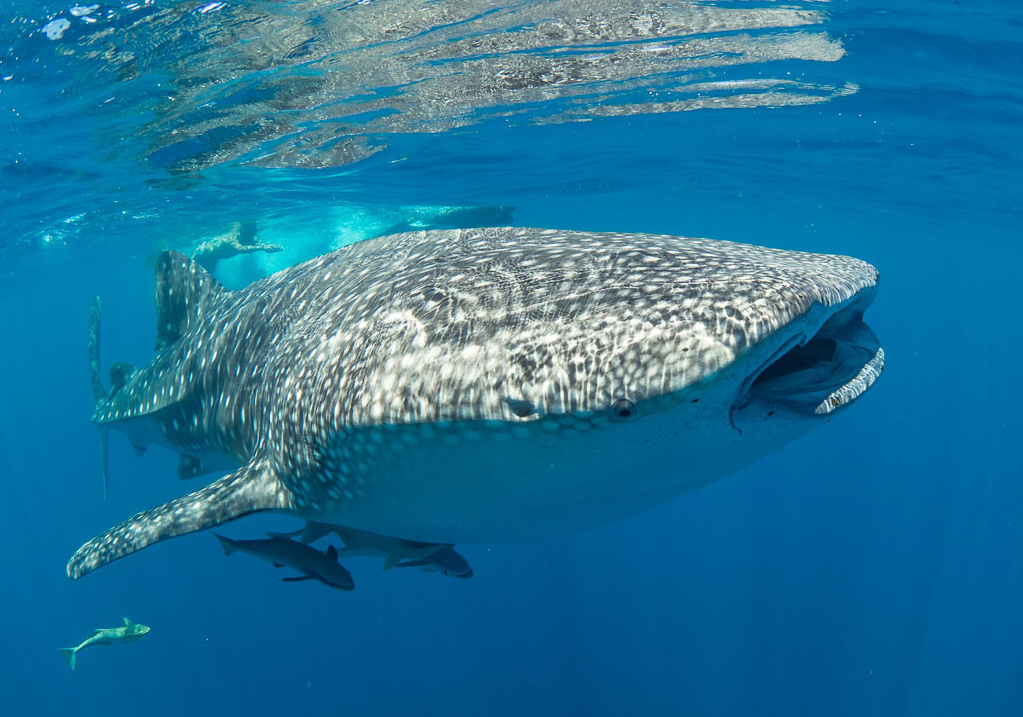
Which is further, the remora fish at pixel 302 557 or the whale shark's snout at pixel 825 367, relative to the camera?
the remora fish at pixel 302 557

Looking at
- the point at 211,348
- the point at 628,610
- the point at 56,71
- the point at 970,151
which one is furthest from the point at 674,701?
the point at 56,71

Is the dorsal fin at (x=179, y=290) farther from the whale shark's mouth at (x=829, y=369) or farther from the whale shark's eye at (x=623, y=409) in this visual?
the whale shark's mouth at (x=829, y=369)

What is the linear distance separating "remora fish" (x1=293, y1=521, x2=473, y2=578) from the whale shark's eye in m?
2.30

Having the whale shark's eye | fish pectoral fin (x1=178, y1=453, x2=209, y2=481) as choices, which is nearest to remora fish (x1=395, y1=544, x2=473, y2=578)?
the whale shark's eye

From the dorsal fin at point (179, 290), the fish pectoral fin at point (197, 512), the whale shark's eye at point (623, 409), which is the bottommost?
the fish pectoral fin at point (197, 512)

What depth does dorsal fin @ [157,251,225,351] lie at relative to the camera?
6578 mm

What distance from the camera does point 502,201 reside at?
24.2 metres

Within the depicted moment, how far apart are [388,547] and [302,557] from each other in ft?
2.15

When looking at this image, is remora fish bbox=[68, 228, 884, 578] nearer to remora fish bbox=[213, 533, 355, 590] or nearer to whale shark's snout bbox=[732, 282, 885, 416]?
whale shark's snout bbox=[732, 282, 885, 416]

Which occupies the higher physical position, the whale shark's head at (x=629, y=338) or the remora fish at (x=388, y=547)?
the whale shark's head at (x=629, y=338)

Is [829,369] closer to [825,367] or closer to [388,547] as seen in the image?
[825,367]

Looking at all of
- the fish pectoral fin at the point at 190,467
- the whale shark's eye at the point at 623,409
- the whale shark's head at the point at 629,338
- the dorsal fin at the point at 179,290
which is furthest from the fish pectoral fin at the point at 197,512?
the dorsal fin at the point at 179,290

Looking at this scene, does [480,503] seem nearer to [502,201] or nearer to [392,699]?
[392,699]

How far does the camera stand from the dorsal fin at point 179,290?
6.58 metres
